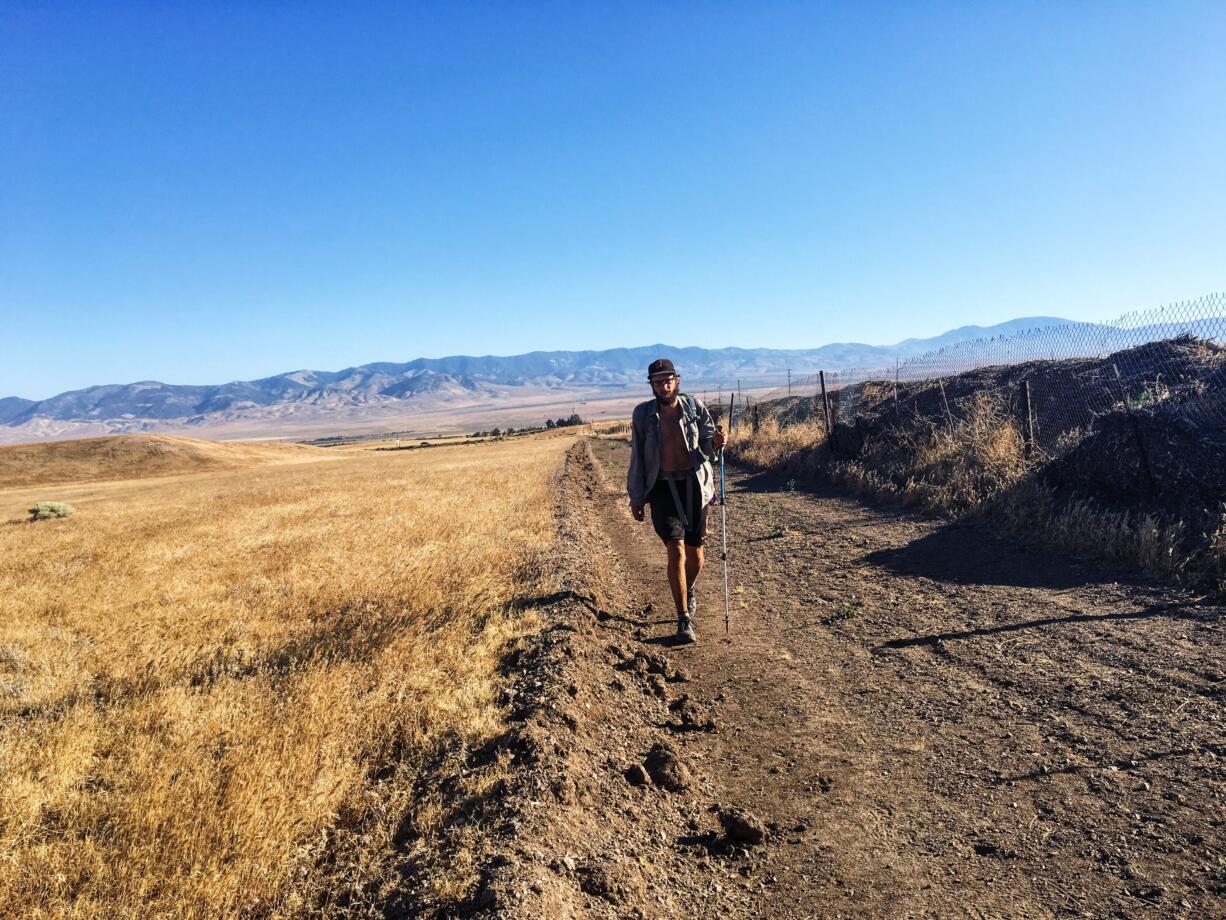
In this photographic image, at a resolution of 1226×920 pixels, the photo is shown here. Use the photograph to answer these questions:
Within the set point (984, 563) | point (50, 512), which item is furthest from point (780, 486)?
point (50, 512)

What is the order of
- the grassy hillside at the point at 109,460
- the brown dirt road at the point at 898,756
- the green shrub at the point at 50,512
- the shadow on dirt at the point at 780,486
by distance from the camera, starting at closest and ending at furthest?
the brown dirt road at the point at 898,756 → the shadow on dirt at the point at 780,486 → the green shrub at the point at 50,512 → the grassy hillside at the point at 109,460

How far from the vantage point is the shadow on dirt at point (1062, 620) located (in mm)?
5492

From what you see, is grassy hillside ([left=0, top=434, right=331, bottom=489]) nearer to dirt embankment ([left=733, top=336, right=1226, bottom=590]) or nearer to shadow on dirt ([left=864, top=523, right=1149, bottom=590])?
dirt embankment ([left=733, top=336, right=1226, bottom=590])

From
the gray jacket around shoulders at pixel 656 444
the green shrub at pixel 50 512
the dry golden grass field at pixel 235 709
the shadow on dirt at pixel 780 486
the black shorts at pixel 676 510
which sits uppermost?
the gray jacket around shoulders at pixel 656 444

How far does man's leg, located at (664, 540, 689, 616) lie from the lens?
5910 millimetres

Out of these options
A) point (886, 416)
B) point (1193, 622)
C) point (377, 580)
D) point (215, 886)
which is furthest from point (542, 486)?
point (215, 886)

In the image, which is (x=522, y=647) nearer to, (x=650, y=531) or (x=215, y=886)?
(x=215, y=886)

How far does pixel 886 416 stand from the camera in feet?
54.6

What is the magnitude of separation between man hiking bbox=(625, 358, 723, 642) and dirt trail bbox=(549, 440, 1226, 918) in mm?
860

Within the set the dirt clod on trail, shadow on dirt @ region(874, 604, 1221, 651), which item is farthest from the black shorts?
the dirt clod on trail

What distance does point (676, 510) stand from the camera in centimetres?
606

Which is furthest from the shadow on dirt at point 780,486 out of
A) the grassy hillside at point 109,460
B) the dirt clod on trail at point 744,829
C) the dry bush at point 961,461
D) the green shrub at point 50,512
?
the grassy hillside at point 109,460

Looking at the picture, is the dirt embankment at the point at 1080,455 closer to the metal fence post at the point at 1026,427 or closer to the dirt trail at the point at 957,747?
the metal fence post at the point at 1026,427

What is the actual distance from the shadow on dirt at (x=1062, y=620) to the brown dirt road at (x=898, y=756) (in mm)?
39
